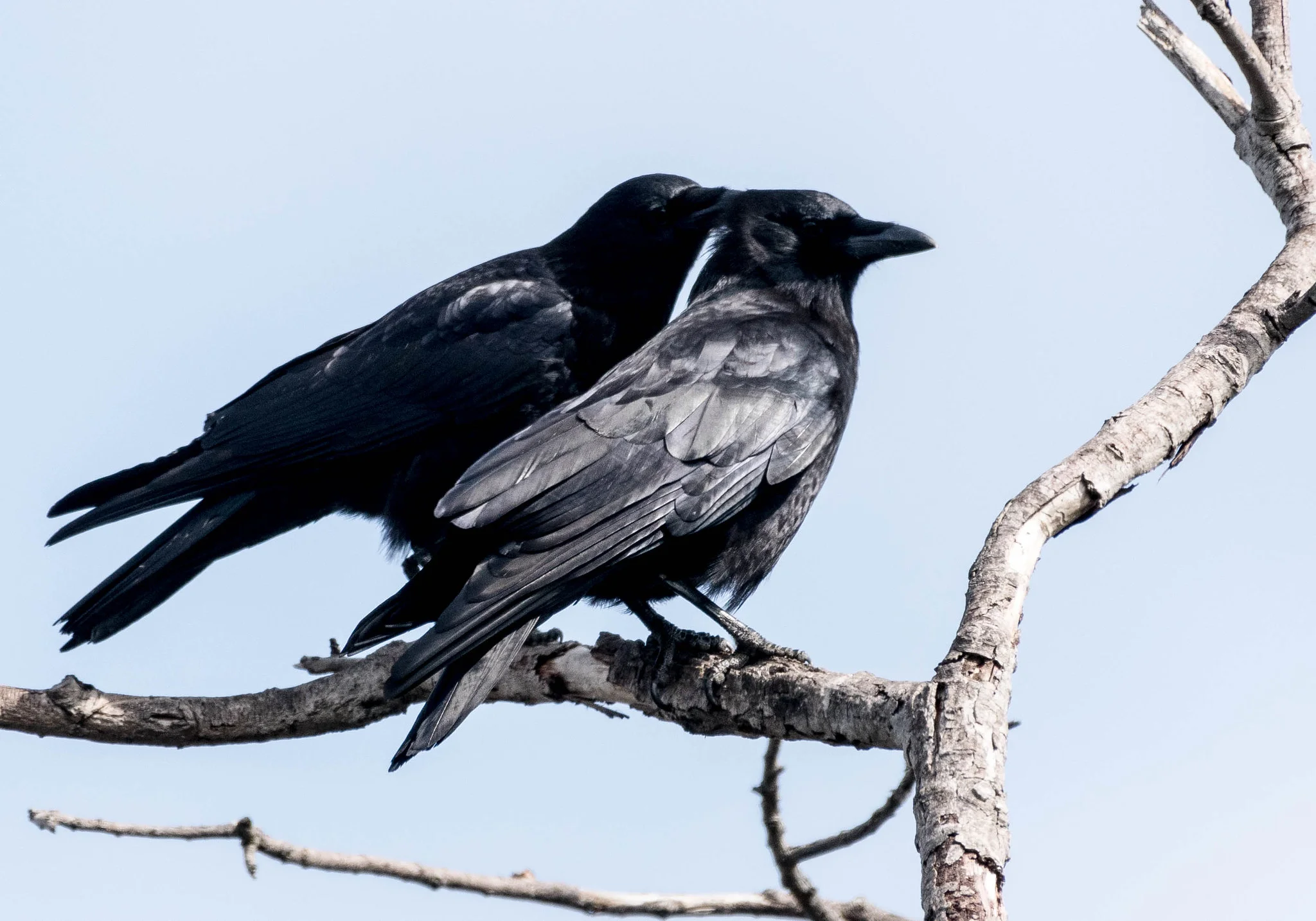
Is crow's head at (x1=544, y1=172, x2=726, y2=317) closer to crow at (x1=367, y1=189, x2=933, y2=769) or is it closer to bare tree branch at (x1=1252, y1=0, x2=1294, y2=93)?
crow at (x1=367, y1=189, x2=933, y2=769)

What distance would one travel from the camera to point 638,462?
203 inches

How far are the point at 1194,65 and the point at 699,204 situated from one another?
2.40 meters

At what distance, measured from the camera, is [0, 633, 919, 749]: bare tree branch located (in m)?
4.66

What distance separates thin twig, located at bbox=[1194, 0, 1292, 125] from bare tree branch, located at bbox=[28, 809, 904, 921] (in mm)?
3067

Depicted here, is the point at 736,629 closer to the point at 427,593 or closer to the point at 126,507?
the point at 427,593

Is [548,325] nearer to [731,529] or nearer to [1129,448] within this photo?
[731,529]

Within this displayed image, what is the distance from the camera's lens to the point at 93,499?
21.6 feet

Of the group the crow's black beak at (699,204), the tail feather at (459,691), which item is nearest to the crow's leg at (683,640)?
the tail feather at (459,691)

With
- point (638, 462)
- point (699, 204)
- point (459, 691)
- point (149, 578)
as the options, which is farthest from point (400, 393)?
point (459, 691)

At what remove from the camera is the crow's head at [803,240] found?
6.40 metres

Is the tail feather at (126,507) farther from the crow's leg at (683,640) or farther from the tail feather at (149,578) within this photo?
the crow's leg at (683,640)

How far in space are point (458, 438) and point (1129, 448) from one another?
3172 millimetres

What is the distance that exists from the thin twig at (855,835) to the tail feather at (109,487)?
11.4 feet

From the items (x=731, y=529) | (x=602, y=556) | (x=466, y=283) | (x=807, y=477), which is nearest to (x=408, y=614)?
(x=602, y=556)
